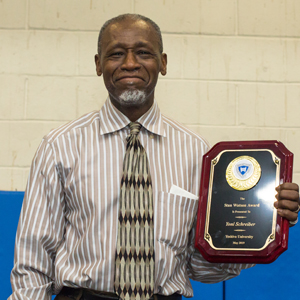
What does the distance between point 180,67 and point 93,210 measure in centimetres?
123

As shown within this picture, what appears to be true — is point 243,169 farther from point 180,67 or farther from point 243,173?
point 180,67

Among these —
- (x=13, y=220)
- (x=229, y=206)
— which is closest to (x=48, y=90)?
(x=13, y=220)

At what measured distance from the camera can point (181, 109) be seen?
222 centimetres

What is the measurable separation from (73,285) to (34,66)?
136 centimetres

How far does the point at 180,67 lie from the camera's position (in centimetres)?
223

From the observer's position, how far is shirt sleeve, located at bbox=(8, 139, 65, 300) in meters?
1.17

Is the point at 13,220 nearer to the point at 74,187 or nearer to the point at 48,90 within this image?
the point at 48,90

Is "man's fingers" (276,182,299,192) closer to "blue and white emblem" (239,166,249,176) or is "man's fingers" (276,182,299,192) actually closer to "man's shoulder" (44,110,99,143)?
"blue and white emblem" (239,166,249,176)

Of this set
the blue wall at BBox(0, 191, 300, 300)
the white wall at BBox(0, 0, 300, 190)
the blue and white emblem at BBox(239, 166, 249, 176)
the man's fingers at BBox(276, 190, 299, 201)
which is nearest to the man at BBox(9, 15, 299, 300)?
the man's fingers at BBox(276, 190, 299, 201)

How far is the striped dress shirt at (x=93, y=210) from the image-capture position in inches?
45.9

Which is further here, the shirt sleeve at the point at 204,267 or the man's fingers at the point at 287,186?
the shirt sleeve at the point at 204,267

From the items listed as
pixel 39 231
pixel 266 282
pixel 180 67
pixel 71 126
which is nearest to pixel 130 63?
pixel 71 126

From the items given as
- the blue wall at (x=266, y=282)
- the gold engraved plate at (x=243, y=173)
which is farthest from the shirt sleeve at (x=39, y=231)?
the blue wall at (x=266, y=282)

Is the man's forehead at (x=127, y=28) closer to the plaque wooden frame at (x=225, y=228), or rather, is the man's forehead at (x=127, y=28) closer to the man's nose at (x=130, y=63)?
the man's nose at (x=130, y=63)
